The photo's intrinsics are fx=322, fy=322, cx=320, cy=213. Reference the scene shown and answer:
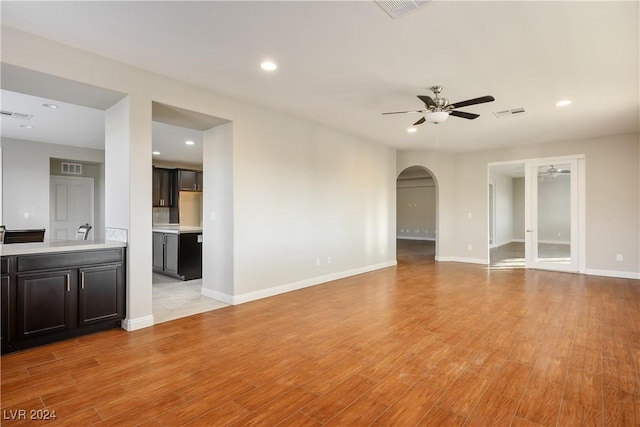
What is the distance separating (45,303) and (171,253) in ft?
10.1

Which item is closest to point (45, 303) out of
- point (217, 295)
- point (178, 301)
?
point (178, 301)

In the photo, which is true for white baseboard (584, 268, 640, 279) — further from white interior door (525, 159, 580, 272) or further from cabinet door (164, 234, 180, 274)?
cabinet door (164, 234, 180, 274)

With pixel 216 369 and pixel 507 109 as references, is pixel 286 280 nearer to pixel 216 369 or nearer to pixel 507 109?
pixel 216 369

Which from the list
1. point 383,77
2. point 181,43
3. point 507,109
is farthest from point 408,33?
point 507,109

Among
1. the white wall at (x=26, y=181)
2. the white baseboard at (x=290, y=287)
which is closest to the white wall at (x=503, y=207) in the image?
the white baseboard at (x=290, y=287)

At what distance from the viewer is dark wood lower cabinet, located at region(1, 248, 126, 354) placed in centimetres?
282

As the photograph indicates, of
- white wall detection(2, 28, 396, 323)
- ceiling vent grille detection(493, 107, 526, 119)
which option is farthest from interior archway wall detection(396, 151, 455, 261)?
ceiling vent grille detection(493, 107, 526, 119)

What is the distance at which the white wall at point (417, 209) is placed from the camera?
1405 cm

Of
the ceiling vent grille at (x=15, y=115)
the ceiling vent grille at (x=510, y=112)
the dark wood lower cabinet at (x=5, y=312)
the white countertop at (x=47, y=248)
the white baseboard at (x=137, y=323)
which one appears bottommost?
the white baseboard at (x=137, y=323)

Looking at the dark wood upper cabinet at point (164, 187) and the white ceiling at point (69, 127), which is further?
the dark wood upper cabinet at point (164, 187)

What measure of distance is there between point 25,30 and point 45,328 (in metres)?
2.63

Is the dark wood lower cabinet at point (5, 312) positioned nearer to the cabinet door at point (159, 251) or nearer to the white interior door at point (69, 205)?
the cabinet door at point (159, 251)

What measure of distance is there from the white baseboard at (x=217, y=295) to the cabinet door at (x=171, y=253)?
1.34 m

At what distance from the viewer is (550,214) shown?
712cm
